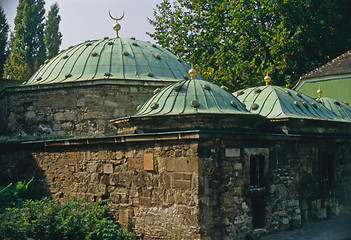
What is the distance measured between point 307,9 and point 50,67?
54.2 feet

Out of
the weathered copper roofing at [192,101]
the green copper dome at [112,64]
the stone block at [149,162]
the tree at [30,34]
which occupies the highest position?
the tree at [30,34]

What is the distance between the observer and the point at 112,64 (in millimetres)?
15852

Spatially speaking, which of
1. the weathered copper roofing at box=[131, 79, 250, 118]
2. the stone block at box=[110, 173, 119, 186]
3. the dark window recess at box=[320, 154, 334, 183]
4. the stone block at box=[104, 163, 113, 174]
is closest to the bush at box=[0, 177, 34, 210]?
the stone block at box=[104, 163, 113, 174]

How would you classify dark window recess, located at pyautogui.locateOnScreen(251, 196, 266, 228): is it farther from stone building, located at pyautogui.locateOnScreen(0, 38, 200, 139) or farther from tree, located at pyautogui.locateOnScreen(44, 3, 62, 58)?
tree, located at pyautogui.locateOnScreen(44, 3, 62, 58)

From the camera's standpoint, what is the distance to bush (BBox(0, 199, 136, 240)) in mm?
10461

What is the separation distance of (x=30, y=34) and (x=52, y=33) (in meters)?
3.44

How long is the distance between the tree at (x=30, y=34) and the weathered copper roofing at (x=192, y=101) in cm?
2941

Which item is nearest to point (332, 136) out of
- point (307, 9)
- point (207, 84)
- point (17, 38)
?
point (207, 84)

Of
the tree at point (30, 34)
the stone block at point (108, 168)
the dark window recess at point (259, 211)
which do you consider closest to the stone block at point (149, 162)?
the stone block at point (108, 168)

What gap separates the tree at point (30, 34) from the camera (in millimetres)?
39562

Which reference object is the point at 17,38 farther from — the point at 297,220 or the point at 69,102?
the point at 297,220

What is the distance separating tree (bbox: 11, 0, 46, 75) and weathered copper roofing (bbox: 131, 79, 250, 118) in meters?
29.4

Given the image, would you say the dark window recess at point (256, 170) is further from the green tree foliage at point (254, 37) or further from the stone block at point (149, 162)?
the green tree foliage at point (254, 37)

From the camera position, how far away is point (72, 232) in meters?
10.6
